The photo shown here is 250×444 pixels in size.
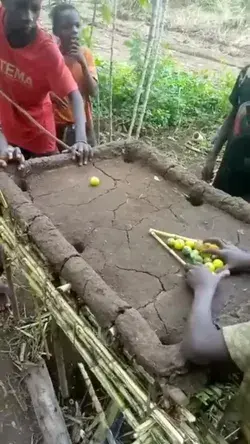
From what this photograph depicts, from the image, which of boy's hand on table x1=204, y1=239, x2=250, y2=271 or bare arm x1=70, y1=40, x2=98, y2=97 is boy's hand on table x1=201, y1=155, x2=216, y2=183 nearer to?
bare arm x1=70, y1=40, x2=98, y2=97

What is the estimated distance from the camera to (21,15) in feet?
9.73

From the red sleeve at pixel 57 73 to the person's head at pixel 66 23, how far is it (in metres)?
0.86

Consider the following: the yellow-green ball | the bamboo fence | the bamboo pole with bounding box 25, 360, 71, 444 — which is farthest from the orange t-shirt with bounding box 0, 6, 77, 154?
the bamboo pole with bounding box 25, 360, 71, 444

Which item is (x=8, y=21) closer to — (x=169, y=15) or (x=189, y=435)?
(x=189, y=435)

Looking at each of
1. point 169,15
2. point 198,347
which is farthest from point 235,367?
point 169,15

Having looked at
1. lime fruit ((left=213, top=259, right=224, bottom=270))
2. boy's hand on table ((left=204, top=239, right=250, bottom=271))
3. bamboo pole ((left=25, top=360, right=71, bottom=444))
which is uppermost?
boy's hand on table ((left=204, top=239, right=250, bottom=271))

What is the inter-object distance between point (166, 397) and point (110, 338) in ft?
1.15

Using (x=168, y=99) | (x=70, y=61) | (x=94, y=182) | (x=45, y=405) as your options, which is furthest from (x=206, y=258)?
(x=168, y=99)

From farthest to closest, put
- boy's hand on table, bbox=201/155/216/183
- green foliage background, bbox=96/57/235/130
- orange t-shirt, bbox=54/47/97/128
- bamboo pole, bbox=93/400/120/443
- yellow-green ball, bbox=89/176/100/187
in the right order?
1. green foliage background, bbox=96/57/235/130
2. orange t-shirt, bbox=54/47/97/128
3. boy's hand on table, bbox=201/155/216/183
4. yellow-green ball, bbox=89/176/100/187
5. bamboo pole, bbox=93/400/120/443

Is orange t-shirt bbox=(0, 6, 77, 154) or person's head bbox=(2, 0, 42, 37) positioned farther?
orange t-shirt bbox=(0, 6, 77, 154)

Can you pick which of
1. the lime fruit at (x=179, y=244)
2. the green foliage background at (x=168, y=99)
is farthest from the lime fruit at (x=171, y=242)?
the green foliage background at (x=168, y=99)

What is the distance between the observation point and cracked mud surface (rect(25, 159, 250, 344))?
2.05 metres

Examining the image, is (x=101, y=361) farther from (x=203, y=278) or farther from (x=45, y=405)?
(x=45, y=405)

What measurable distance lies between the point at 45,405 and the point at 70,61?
2431mm
